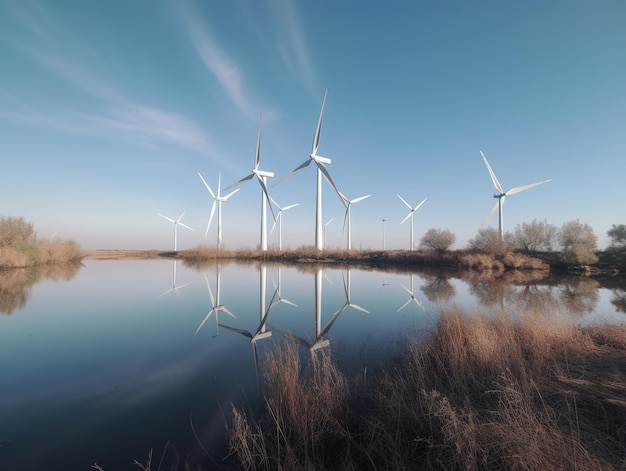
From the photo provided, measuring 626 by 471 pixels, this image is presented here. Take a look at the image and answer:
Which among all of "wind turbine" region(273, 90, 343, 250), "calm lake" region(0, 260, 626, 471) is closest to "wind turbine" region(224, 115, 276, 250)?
"wind turbine" region(273, 90, 343, 250)

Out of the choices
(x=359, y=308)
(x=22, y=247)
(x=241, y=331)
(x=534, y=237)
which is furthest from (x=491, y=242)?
(x=22, y=247)

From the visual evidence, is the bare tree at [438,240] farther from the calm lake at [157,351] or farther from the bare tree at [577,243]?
the calm lake at [157,351]

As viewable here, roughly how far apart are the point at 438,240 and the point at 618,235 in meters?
20.6

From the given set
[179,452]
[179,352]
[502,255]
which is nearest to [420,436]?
[179,452]

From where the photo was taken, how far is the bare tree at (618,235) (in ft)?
113

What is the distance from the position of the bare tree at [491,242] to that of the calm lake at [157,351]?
68.6ft

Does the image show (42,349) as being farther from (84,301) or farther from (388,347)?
(388,347)

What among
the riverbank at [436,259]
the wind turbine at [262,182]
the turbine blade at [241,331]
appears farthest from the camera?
the wind turbine at [262,182]

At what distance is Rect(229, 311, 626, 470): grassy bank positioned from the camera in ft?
10.3

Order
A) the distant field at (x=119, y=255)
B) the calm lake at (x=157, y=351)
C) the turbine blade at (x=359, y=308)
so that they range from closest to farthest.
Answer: the calm lake at (x=157, y=351)
the turbine blade at (x=359, y=308)
the distant field at (x=119, y=255)

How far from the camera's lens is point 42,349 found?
8195 millimetres

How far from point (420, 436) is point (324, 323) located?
24.6 feet

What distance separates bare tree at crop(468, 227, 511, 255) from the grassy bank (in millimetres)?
35660

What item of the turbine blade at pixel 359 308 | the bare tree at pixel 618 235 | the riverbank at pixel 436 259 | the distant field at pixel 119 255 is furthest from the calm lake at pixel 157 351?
the distant field at pixel 119 255
